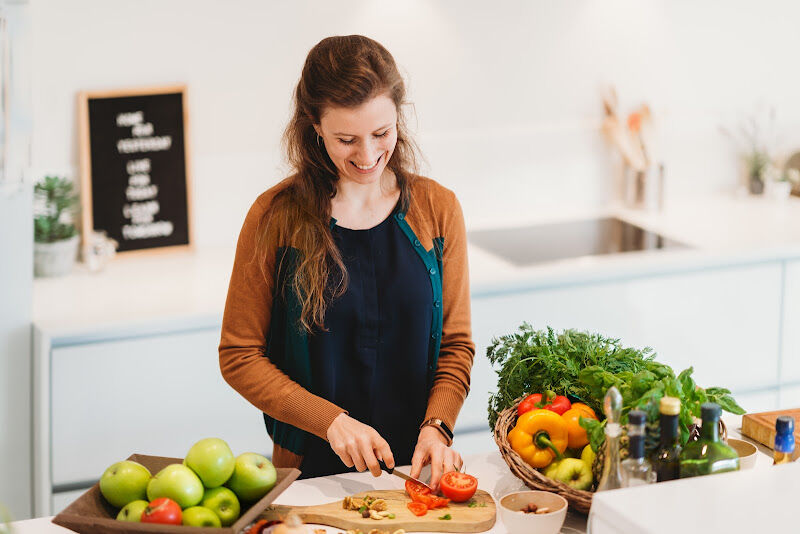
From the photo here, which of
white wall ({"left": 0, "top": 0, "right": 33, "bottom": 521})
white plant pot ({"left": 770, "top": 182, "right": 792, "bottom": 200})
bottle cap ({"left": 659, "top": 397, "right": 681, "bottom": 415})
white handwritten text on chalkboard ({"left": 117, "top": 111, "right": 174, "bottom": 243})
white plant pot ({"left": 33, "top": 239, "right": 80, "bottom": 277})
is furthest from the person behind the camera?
white plant pot ({"left": 770, "top": 182, "right": 792, "bottom": 200})

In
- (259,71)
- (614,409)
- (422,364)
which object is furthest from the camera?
(259,71)

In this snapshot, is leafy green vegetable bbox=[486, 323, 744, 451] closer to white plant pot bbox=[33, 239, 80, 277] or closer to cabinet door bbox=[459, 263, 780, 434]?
cabinet door bbox=[459, 263, 780, 434]

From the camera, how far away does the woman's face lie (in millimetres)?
1836

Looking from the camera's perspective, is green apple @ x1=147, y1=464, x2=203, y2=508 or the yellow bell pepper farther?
the yellow bell pepper

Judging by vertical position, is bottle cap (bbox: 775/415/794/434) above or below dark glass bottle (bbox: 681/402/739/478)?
above

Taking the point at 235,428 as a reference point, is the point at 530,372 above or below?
above

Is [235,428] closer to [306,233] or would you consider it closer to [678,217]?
[306,233]

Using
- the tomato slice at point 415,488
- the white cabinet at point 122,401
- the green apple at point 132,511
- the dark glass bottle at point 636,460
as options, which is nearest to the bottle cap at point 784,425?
the dark glass bottle at point 636,460

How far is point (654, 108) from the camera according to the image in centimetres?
378

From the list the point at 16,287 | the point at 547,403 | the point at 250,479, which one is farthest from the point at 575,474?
the point at 16,287

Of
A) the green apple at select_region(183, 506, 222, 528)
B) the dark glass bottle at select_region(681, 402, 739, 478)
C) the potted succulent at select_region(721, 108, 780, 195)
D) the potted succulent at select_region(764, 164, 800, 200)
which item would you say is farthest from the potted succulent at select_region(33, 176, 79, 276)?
the potted succulent at select_region(764, 164, 800, 200)

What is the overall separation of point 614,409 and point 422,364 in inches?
24.6

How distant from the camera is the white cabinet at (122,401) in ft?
8.84

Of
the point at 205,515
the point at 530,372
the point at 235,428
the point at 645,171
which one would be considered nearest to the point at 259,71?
the point at 235,428
